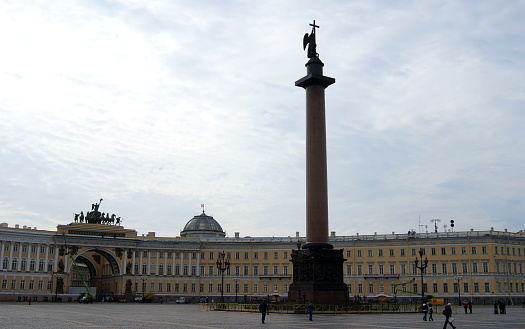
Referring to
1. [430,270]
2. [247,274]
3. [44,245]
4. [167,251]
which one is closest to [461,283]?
[430,270]

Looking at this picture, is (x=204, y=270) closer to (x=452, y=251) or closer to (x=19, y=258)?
(x=19, y=258)

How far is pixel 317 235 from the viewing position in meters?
48.2

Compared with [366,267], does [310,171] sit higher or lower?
higher

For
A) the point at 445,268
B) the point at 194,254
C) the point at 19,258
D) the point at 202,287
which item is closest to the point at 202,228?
the point at 194,254

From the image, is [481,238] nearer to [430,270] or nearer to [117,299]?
[430,270]

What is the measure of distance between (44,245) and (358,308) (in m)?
69.0

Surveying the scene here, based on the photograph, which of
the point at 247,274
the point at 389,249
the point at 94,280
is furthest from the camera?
the point at 94,280

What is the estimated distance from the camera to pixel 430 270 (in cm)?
9456

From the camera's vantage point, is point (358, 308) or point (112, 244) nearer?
point (358, 308)

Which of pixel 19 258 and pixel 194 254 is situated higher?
pixel 194 254

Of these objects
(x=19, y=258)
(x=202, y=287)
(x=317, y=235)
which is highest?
(x=19, y=258)

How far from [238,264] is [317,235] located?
59813 millimetres

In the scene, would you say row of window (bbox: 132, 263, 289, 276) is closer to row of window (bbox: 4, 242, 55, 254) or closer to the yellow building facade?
the yellow building facade

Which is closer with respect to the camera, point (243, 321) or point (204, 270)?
point (243, 321)
